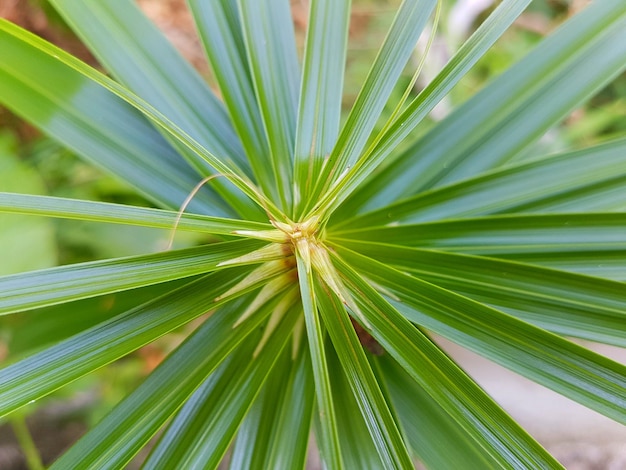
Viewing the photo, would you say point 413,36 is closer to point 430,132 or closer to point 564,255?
point 430,132

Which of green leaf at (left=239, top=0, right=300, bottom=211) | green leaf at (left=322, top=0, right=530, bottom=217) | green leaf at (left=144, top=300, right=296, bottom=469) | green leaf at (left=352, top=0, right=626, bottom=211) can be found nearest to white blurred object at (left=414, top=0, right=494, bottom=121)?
green leaf at (left=352, top=0, right=626, bottom=211)

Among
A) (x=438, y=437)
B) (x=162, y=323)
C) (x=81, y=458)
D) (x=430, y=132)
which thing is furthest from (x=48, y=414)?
(x=430, y=132)

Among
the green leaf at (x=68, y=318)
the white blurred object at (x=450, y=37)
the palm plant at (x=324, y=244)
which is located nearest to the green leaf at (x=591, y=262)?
the palm plant at (x=324, y=244)

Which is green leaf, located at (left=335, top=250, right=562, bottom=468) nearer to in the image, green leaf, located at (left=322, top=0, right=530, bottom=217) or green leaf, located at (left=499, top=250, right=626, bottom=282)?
green leaf, located at (left=322, top=0, right=530, bottom=217)

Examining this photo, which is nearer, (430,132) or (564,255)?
(564,255)

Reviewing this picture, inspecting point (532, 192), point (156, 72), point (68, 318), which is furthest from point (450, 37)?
point (68, 318)

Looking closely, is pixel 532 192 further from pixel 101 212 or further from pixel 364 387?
pixel 101 212
